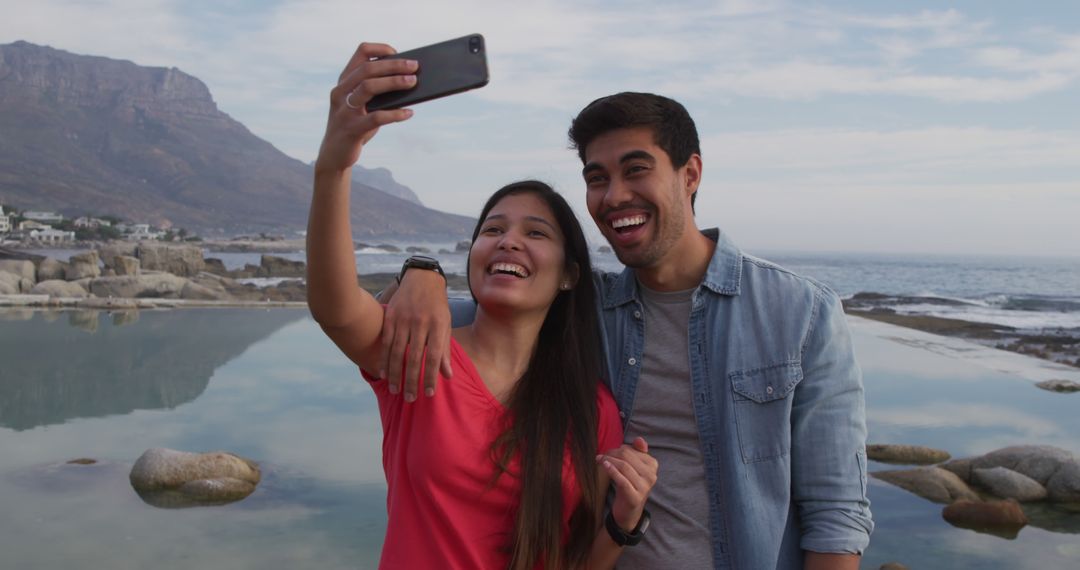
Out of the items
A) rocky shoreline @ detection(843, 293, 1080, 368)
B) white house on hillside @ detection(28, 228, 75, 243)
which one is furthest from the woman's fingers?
white house on hillside @ detection(28, 228, 75, 243)

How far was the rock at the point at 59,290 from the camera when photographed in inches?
670

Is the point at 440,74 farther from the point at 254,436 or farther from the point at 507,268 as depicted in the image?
the point at 254,436

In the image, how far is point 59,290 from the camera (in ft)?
56.4

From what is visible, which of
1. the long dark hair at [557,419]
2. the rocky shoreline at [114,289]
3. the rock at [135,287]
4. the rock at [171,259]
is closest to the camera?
the long dark hair at [557,419]

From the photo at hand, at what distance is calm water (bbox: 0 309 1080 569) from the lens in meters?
5.36

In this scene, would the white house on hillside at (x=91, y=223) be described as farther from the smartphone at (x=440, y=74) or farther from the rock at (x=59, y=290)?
the smartphone at (x=440, y=74)

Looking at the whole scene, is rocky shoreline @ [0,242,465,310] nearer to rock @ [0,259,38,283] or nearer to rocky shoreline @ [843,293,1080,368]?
rock @ [0,259,38,283]

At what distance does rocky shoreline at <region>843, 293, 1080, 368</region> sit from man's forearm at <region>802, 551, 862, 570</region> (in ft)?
47.7

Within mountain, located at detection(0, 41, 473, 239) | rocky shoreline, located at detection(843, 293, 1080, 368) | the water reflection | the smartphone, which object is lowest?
rocky shoreline, located at detection(843, 293, 1080, 368)

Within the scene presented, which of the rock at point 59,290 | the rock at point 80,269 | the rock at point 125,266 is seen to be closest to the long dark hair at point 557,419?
the rock at point 59,290

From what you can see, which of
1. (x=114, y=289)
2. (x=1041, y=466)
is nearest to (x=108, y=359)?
(x=114, y=289)

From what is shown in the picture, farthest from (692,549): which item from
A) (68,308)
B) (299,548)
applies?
(68,308)

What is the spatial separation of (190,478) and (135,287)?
13596 mm

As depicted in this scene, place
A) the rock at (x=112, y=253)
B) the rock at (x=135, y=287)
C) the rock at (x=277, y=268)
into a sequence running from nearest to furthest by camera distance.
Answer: the rock at (x=135, y=287)
the rock at (x=112, y=253)
the rock at (x=277, y=268)
